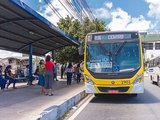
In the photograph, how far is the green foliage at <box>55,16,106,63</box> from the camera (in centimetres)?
3522

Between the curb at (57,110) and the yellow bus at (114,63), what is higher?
the yellow bus at (114,63)

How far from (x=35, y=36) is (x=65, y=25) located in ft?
53.4

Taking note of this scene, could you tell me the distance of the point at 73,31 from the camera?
118ft

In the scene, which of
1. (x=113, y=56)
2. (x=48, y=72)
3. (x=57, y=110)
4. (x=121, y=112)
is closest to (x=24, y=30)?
(x=48, y=72)

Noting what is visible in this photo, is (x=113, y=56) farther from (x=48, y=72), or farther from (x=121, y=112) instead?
(x=121, y=112)

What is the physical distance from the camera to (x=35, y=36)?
21.2 meters

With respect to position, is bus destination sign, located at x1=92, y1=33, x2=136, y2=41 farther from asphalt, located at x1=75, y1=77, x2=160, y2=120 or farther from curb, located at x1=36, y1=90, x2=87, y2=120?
curb, located at x1=36, y1=90, x2=87, y2=120

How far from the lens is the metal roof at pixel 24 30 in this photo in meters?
13.8

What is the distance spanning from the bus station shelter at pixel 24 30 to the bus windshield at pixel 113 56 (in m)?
2.97

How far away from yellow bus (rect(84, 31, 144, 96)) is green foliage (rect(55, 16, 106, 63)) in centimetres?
1935

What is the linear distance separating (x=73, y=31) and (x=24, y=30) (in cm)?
1755

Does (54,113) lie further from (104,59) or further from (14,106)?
(104,59)

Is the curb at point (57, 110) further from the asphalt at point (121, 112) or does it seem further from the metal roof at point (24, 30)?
the metal roof at point (24, 30)

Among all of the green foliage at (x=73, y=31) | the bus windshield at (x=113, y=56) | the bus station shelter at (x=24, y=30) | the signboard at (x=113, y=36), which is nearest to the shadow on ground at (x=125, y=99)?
the bus windshield at (x=113, y=56)
